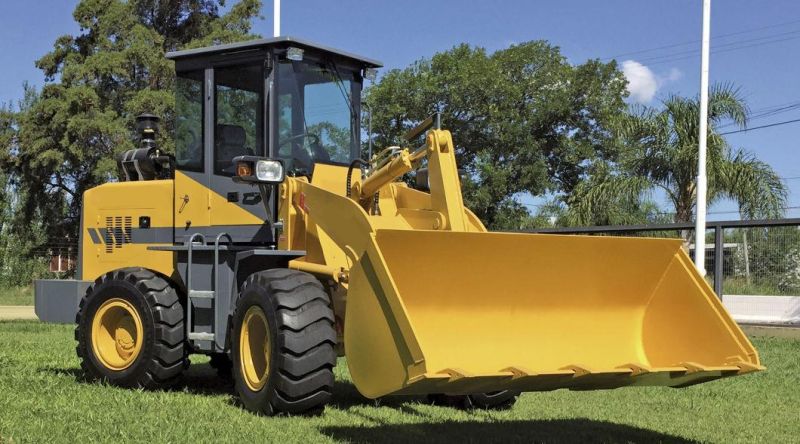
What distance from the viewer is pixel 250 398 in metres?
6.33

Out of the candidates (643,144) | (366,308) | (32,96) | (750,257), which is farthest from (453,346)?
(32,96)

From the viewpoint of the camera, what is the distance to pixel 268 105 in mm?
7320

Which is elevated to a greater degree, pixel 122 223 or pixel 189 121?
pixel 189 121

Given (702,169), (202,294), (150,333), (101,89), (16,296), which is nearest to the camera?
(202,294)

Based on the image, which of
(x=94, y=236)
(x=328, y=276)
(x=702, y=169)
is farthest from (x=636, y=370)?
(x=702, y=169)

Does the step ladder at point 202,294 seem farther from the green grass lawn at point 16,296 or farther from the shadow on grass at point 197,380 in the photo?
the green grass lawn at point 16,296

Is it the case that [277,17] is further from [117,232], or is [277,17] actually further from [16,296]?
[16,296]

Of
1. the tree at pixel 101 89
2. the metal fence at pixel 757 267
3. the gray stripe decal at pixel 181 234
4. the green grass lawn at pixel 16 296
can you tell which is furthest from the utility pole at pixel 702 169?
the green grass lawn at pixel 16 296

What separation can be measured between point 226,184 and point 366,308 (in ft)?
8.88

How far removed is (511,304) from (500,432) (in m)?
0.86

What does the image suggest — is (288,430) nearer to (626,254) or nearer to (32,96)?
(626,254)

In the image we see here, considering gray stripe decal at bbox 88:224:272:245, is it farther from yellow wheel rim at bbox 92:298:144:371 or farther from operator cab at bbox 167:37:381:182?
yellow wheel rim at bbox 92:298:144:371

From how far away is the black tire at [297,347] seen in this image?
5906 millimetres

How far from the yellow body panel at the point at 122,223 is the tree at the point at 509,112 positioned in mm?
22885
